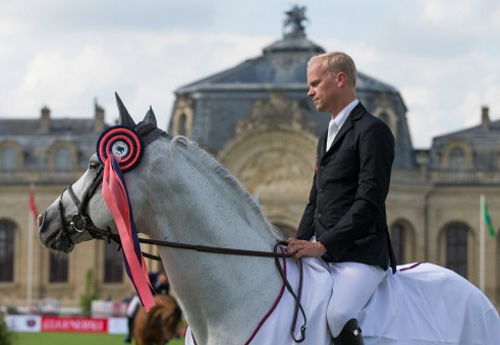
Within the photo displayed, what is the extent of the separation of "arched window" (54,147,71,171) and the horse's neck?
68707mm

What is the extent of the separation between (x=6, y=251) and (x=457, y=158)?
23.0 metres

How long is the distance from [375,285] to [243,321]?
780 mm

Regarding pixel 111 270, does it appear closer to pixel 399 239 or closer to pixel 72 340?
pixel 399 239

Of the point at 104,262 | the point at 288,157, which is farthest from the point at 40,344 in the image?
the point at 104,262

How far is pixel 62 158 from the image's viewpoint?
76375 millimetres

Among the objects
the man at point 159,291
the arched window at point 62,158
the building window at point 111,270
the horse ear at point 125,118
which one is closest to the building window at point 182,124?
the building window at point 111,270

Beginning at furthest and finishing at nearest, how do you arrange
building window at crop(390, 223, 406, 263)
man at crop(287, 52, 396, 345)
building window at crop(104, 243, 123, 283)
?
building window at crop(104, 243, 123, 283) < building window at crop(390, 223, 406, 263) < man at crop(287, 52, 396, 345)

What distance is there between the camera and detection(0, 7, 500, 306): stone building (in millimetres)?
67875

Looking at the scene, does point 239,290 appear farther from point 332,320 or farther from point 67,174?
point 67,174

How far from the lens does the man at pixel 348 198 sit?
8016 mm

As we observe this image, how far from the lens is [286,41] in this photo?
2837 inches

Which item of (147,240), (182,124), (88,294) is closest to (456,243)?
(182,124)

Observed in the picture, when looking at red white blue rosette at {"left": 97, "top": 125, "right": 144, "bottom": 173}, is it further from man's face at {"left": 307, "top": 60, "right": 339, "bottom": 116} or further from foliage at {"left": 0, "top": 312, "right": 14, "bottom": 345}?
foliage at {"left": 0, "top": 312, "right": 14, "bottom": 345}

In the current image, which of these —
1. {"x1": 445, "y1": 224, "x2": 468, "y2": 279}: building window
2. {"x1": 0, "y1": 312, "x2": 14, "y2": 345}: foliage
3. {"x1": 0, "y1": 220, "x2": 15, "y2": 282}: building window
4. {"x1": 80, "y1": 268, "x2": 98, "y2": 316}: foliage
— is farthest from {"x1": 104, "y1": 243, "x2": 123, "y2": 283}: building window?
{"x1": 0, "y1": 312, "x2": 14, "y2": 345}: foliage
